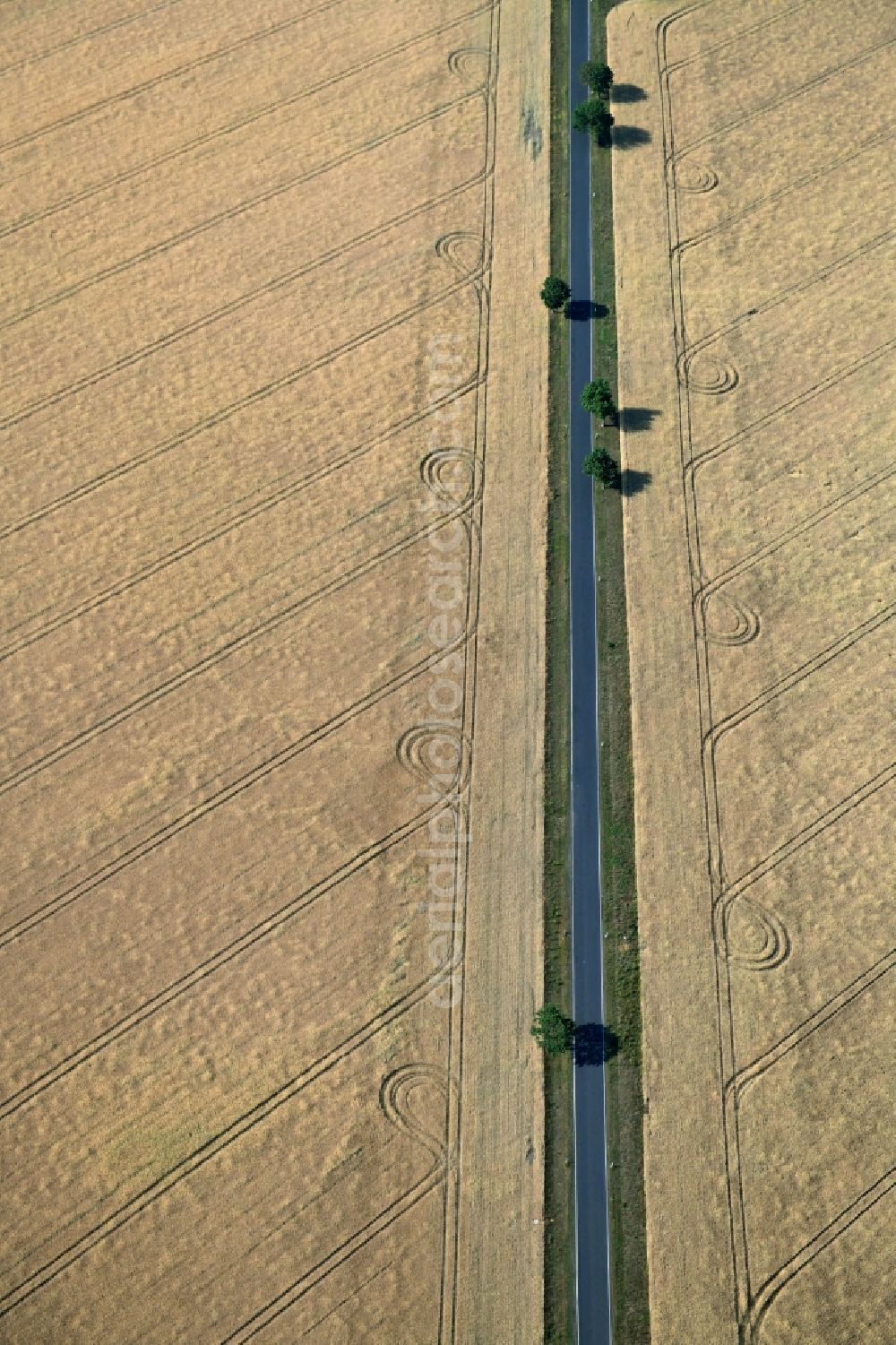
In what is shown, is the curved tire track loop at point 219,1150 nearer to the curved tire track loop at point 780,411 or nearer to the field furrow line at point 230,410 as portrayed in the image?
the curved tire track loop at point 780,411

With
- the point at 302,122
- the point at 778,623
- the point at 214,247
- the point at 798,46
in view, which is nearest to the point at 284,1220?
the point at 778,623

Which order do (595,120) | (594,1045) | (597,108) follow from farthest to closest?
(595,120) → (597,108) → (594,1045)

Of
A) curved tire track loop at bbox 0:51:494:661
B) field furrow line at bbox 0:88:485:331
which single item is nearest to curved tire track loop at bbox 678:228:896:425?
curved tire track loop at bbox 0:51:494:661

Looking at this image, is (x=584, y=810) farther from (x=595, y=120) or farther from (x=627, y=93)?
(x=627, y=93)

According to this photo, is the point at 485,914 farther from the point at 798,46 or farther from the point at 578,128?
the point at 798,46

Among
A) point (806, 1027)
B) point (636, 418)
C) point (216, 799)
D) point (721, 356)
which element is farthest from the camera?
point (721, 356)

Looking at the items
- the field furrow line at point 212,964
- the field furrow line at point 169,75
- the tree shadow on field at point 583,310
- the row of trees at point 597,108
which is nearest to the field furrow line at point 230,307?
the row of trees at point 597,108

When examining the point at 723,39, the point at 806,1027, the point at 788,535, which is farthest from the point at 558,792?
the point at 723,39
